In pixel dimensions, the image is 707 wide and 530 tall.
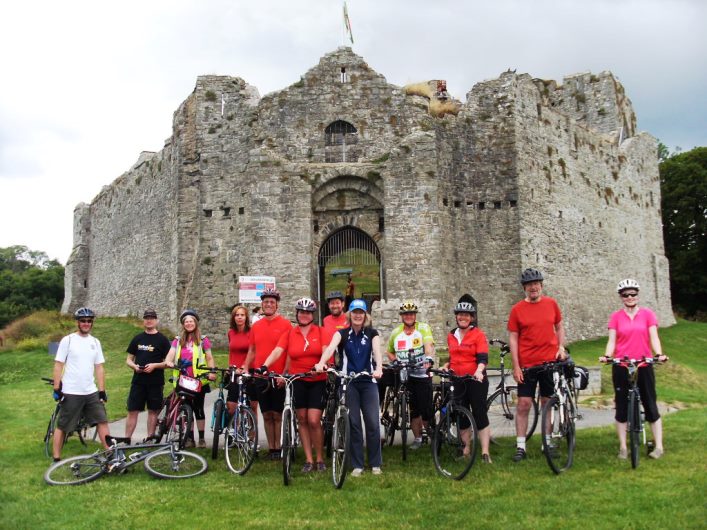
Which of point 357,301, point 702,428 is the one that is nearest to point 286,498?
point 357,301

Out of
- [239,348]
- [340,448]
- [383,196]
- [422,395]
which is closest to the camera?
[340,448]

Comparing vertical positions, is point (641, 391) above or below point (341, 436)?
above

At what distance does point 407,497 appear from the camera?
6.89 meters

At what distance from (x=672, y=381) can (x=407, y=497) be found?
47.6 ft

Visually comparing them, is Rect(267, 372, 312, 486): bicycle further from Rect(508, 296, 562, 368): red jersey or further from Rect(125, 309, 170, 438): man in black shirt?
Result: Rect(508, 296, 562, 368): red jersey

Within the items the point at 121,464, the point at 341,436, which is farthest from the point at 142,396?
the point at 341,436

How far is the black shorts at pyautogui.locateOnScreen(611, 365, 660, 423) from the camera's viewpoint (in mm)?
8047

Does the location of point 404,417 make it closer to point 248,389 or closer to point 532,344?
point 532,344

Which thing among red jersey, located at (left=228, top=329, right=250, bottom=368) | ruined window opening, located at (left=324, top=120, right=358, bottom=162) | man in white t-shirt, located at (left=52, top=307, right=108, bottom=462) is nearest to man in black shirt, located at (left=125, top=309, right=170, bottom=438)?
man in white t-shirt, located at (left=52, top=307, right=108, bottom=462)

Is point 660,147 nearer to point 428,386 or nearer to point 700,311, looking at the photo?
point 700,311

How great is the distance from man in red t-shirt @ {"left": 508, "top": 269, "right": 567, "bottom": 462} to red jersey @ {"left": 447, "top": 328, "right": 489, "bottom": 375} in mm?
395

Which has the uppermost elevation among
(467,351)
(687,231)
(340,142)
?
(340,142)

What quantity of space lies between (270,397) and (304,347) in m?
0.84

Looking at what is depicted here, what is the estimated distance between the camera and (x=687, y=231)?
4050 cm
